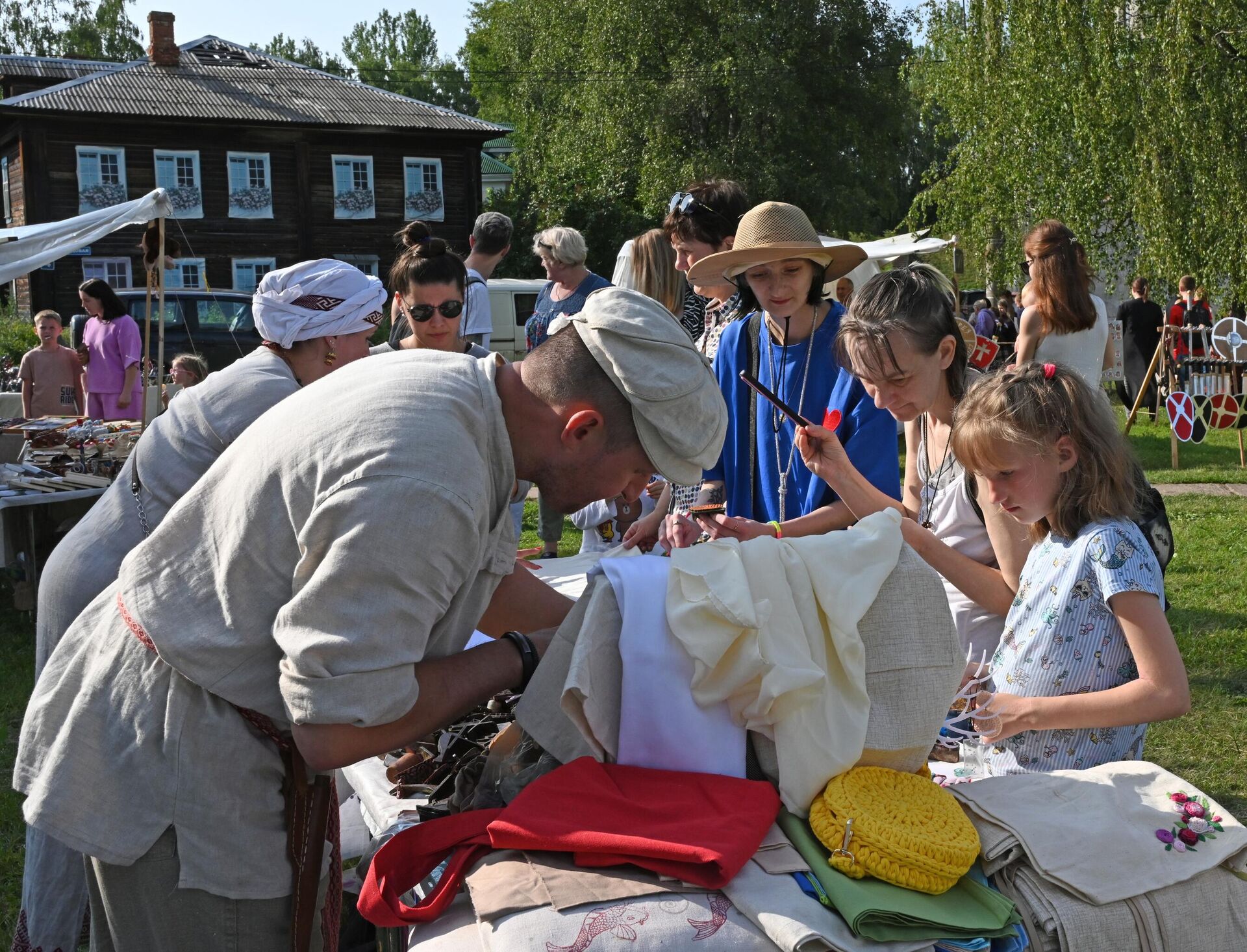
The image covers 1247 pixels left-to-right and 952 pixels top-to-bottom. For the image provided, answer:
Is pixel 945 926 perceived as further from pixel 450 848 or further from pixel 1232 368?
pixel 1232 368

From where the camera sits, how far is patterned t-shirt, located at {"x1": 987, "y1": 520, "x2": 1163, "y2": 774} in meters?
→ 2.12

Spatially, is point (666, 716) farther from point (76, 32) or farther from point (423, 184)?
point (76, 32)

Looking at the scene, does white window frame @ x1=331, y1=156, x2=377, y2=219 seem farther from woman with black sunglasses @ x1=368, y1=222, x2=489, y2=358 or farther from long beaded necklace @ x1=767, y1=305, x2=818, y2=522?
long beaded necklace @ x1=767, y1=305, x2=818, y2=522

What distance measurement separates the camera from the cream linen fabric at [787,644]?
1.61 m

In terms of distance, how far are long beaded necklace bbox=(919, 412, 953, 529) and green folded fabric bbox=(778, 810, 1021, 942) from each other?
1315 millimetres

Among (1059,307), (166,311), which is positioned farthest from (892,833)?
(166,311)

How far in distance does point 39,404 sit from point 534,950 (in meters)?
10.0

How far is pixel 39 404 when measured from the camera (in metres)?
9.97

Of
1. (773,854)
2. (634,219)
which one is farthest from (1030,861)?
(634,219)

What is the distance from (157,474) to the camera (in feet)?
7.95

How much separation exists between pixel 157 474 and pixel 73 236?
809cm

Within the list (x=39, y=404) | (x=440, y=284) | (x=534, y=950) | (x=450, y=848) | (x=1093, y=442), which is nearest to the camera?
(x=534, y=950)

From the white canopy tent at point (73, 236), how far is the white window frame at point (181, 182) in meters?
18.2

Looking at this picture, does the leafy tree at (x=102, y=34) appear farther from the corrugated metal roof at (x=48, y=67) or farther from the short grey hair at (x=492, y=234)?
the short grey hair at (x=492, y=234)
